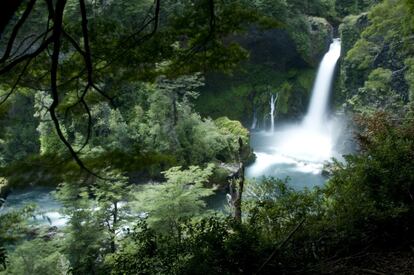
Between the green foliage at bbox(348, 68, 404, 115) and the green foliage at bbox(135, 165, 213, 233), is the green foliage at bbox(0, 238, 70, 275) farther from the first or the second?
the green foliage at bbox(348, 68, 404, 115)

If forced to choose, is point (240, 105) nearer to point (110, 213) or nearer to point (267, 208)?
point (110, 213)

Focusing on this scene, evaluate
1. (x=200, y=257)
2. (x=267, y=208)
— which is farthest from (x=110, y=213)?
(x=200, y=257)

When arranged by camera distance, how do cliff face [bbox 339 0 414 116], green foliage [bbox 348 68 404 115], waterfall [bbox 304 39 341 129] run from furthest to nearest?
waterfall [bbox 304 39 341 129] < green foliage [bbox 348 68 404 115] < cliff face [bbox 339 0 414 116]

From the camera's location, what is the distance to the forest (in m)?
3.83

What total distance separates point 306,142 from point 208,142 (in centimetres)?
835

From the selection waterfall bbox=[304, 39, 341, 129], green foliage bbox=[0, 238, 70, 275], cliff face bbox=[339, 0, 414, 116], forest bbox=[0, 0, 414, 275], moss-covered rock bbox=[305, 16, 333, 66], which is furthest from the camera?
waterfall bbox=[304, 39, 341, 129]

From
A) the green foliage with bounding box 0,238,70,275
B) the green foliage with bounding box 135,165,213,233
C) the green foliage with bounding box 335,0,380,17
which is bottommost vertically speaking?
the green foliage with bounding box 0,238,70,275

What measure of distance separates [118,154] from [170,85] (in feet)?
50.0

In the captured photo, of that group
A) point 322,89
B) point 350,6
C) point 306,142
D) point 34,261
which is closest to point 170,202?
point 34,261

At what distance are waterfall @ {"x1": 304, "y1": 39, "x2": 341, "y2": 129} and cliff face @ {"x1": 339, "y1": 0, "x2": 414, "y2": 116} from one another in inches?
176

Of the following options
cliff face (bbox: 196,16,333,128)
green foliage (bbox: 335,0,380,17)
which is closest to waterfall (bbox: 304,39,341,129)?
cliff face (bbox: 196,16,333,128)

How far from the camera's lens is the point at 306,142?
25.5 meters

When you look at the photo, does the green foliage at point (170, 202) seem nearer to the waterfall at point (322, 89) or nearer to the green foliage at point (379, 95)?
the green foliage at point (379, 95)

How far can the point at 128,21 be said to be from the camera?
21.8 metres
